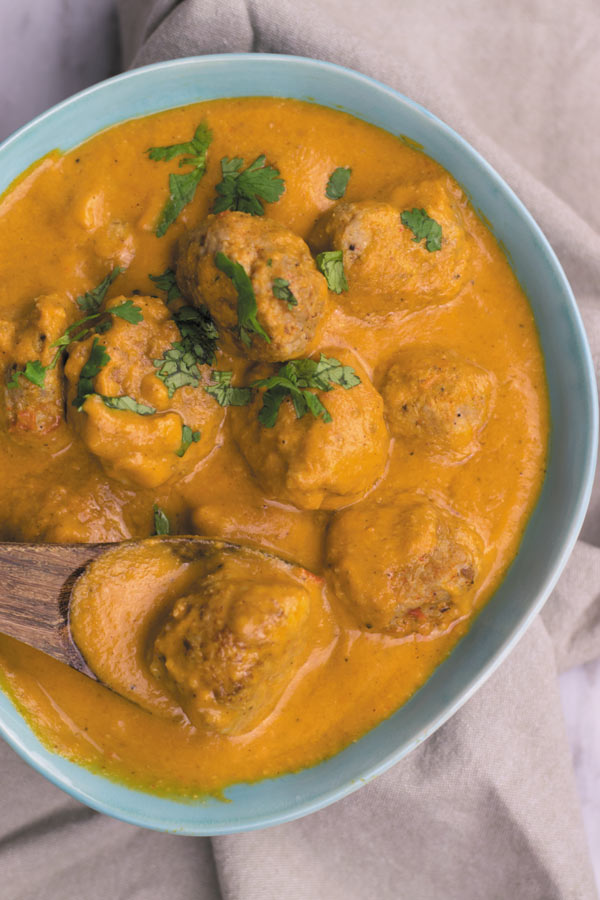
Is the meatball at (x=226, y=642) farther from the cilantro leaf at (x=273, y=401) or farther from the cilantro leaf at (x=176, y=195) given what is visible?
the cilantro leaf at (x=176, y=195)

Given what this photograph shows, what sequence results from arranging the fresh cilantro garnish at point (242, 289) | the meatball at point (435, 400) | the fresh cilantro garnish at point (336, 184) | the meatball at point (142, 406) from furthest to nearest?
1. the fresh cilantro garnish at point (336, 184)
2. the meatball at point (435, 400)
3. the meatball at point (142, 406)
4. the fresh cilantro garnish at point (242, 289)

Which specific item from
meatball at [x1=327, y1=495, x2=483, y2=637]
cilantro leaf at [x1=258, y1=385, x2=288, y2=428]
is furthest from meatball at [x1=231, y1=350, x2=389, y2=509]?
meatball at [x1=327, y1=495, x2=483, y2=637]

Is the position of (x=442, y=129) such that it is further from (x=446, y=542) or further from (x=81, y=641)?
(x=81, y=641)

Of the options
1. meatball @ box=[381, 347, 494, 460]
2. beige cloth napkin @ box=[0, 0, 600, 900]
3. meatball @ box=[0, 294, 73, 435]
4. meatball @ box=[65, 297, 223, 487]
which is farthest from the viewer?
beige cloth napkin @ box=[0, 0, 600, 900]

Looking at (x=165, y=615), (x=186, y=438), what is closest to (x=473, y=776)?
(x=165, y=615)

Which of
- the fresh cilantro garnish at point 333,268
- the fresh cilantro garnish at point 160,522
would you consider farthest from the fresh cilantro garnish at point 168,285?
the fresh cilantro garnish at point 160,522

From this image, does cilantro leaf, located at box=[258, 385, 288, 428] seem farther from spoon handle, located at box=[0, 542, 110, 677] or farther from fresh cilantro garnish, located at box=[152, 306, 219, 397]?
spoon handle, located at box=[0, 542, 110, 677]

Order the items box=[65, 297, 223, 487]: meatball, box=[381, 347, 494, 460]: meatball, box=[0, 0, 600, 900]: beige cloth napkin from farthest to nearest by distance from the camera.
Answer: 1. box=[0, 0, 600, 900]: beige cloth napkin
2. box=[381, 347, 494, 460]: meatball
3. box=[65, 297, 223, 487]: meatball
